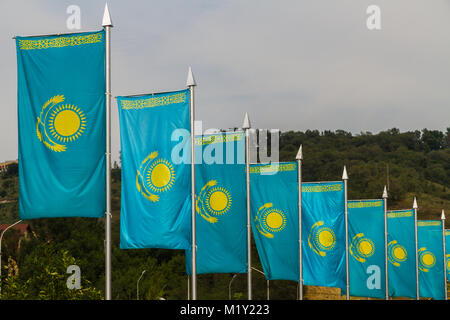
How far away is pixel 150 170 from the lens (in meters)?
21.8

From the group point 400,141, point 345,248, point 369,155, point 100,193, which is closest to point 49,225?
point 345,248

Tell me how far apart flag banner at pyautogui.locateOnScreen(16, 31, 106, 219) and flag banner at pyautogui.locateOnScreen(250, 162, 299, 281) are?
13.2m

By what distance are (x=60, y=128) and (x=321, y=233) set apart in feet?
67.8

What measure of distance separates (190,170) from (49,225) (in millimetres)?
77431

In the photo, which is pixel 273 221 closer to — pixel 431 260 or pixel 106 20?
pixel 106 20

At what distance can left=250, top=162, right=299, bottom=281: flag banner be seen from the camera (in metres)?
31.9

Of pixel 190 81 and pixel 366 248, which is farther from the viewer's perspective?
pixel 366 248

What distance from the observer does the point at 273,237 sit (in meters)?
32.2

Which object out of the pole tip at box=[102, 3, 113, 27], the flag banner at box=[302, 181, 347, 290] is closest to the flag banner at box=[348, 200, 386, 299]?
the flag banner at box=[302, 181, 347, 290]

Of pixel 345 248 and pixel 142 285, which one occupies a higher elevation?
pixel 345 248

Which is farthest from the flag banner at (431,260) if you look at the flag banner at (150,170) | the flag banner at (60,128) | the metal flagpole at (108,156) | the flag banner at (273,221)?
the flag banner at (60,128)

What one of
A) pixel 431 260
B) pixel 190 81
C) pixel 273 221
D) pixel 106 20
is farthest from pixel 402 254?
pixel 106 20

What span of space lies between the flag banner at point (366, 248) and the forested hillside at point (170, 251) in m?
15.3
